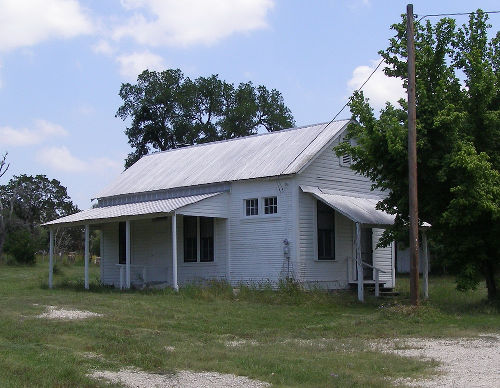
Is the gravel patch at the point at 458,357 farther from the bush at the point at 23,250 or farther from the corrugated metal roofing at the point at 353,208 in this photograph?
the bush at the point at 23,250

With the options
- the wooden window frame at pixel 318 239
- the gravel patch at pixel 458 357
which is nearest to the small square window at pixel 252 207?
the wooden window frame at pixel 318 239

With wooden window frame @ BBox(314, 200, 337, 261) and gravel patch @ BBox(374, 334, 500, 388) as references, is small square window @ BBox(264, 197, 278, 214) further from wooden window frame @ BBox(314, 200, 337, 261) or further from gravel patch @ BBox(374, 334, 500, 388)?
gravel patch @ BBox(374, 334, 500, 388)

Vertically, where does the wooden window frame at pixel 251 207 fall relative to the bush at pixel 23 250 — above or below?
above

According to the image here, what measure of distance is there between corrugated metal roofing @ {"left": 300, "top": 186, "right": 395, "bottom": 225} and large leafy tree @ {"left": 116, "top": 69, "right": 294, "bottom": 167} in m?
→ 27.7

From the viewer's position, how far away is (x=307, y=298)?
19.6 metres

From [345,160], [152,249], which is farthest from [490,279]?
[152,249]

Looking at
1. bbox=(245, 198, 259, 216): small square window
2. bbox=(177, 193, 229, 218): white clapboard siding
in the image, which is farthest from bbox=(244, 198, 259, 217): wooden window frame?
bbox=(177, 193, 229, 218): white clapboard siding

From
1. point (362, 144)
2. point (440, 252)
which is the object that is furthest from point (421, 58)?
point (440, 252)

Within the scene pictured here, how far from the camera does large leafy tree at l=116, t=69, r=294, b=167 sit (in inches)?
1962

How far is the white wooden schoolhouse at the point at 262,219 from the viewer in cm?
2138

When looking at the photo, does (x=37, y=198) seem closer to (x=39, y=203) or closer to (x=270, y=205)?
(x=39, y=203)

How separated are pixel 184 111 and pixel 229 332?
38.0 meters

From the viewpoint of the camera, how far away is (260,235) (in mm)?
22031

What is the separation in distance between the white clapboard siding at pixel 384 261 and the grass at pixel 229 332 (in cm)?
274
